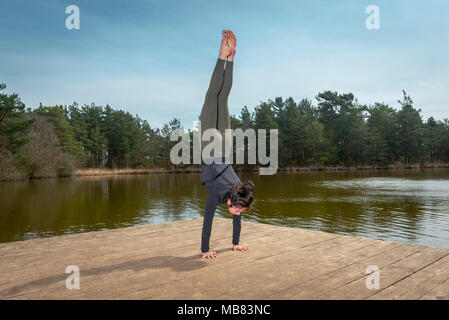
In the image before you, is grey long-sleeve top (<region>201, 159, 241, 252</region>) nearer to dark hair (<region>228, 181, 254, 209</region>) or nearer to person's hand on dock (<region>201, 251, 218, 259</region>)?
person's hand on dock (<region>201, 251, 218, 259</region>)

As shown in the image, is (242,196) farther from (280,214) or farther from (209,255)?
(280,214)

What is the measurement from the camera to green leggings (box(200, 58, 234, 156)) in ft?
11.5

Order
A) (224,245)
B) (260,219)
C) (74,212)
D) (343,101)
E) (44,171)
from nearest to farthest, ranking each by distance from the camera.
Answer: (224,245)
(260,219)
(74,212)
(44,171)
(343,101)

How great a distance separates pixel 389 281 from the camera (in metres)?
2.71

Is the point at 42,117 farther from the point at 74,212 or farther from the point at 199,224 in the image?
the point at 199,224

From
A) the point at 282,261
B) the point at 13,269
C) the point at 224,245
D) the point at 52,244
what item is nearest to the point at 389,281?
the point at 282,261

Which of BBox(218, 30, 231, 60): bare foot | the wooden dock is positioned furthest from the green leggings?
the wooden dock

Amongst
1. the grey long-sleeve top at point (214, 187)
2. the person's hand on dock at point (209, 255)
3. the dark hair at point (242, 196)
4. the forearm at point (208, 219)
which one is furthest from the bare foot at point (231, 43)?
the person's hand on dock at point (209, 255)

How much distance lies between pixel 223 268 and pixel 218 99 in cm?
163

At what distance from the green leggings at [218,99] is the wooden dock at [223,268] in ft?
3.92

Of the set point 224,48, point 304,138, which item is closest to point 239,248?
point 224,48

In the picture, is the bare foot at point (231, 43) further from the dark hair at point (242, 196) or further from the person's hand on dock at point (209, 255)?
the person's hand on dock at point (209, 255)

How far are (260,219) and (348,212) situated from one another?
344cm
